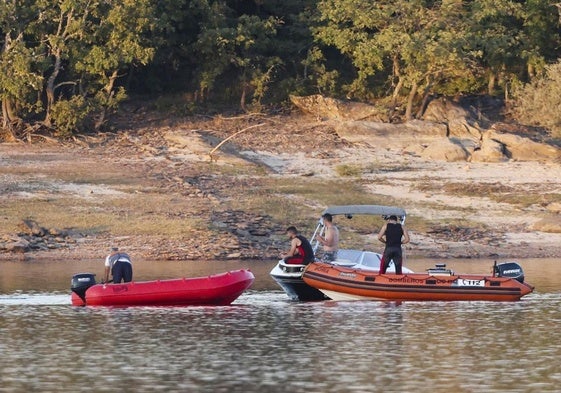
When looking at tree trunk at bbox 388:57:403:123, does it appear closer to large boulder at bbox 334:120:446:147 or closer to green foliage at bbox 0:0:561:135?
green foliage at bbox 0:0:561:135

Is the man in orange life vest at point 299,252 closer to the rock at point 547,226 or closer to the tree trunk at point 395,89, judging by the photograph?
the rock at point 547,226

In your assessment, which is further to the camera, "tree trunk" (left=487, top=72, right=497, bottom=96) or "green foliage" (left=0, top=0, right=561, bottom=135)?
"tree trunk" (left=487, top=72, right=497, bottom=96)

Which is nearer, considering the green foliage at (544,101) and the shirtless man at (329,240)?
the shirtless man at (329,240)

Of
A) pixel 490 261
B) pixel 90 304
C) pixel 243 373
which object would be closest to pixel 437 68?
pixel 490 261

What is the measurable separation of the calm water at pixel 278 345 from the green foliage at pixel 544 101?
1628cm

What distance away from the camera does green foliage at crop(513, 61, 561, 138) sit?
45.9 m

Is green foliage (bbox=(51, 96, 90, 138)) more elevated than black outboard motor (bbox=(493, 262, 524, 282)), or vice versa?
green foliage (bbox=(51, 96, 90, 138))

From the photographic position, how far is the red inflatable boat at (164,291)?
1065 inches

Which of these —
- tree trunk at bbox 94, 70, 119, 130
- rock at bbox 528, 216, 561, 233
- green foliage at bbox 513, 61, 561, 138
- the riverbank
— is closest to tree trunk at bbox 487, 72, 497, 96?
green foliage at bbox 513, 61, 561, 138

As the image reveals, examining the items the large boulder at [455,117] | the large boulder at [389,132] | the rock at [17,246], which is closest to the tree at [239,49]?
the large boulder at [389,132]

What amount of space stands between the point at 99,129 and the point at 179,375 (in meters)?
28.1

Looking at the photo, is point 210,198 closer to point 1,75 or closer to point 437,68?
point 1,75

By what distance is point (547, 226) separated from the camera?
39531 millimetres

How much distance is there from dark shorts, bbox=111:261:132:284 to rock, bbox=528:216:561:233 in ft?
50.0
